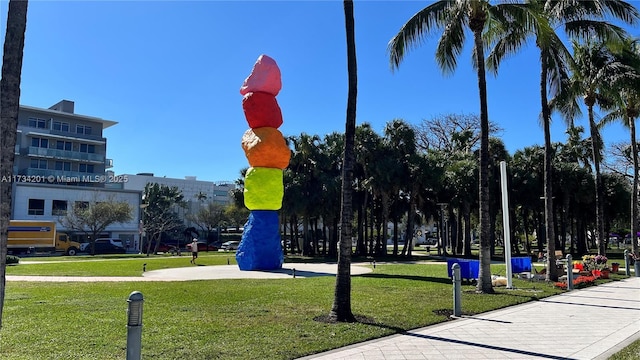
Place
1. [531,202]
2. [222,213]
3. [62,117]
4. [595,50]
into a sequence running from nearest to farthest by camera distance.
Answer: [595,50]
[531,202]
[62,117]
[222,213]

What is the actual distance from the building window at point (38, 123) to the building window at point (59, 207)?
1393 cm

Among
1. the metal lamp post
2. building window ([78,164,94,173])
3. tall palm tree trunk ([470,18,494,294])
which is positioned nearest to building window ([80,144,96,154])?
building window ([78,164,94,173])

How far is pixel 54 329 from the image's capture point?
8.09m

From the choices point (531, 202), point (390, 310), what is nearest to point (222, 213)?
point (531, 202)

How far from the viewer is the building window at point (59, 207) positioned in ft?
167

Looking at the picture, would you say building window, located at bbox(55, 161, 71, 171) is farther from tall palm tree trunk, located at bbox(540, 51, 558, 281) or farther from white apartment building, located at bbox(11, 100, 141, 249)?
tall palm tree trunk, located at bbox(540, 51, 558, 281)

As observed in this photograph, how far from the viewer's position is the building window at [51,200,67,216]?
5089 cm

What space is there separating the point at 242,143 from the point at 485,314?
1525 cm

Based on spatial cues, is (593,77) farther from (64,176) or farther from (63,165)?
(63,165)

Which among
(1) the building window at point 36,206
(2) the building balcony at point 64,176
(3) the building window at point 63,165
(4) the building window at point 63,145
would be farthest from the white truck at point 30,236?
(4) the building window at point 63,145

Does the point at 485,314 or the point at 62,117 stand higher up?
the point at 62,117

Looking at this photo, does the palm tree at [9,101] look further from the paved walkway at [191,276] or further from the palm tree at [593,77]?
the palm tree at [593,77]

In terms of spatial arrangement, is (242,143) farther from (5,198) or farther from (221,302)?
(5,198)

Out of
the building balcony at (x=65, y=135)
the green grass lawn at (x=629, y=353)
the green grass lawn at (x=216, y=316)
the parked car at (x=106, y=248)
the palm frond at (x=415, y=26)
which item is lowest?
the parked car at (x=106, y=248)
